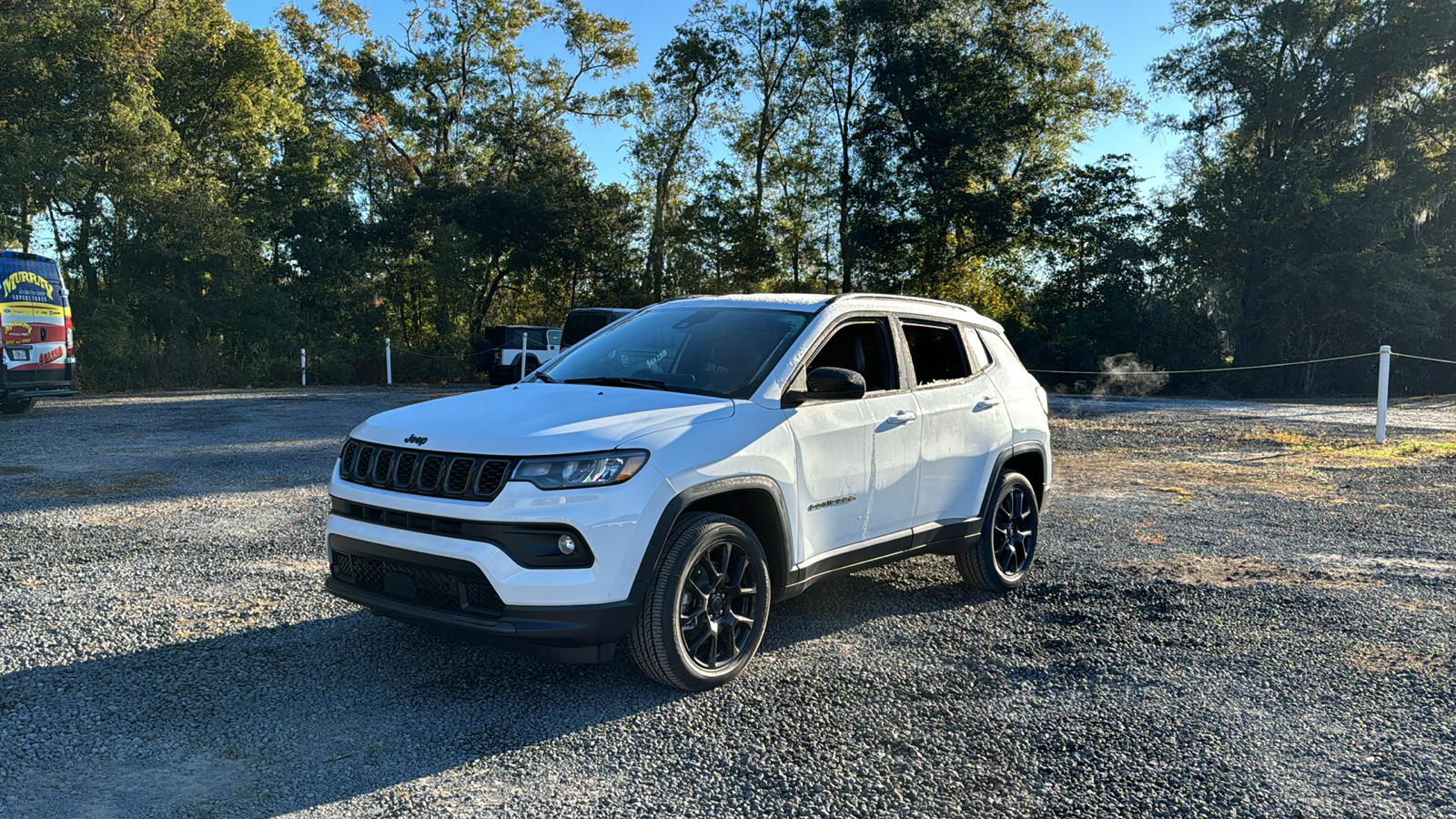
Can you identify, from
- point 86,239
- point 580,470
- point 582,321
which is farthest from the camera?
point 86,239

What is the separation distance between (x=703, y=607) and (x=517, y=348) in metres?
23.9

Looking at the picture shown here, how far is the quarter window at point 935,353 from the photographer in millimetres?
5609

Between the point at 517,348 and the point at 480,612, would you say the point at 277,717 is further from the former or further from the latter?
the point at 517,348

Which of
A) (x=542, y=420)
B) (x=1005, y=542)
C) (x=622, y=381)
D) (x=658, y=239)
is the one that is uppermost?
(x=658, y=239)

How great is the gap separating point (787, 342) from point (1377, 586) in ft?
14.5

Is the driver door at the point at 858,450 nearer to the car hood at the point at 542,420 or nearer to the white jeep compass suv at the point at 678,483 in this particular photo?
the white jeep compass suv at the point at 678,483

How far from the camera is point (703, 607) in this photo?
4.20 m

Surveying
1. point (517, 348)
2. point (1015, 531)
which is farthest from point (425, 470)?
point (517, 348)

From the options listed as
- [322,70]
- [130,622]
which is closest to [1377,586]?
[130,622]

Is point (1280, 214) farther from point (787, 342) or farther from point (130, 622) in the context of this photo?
point (130, 622)

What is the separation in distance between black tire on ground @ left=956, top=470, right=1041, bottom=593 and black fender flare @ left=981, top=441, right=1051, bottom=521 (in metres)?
0.03

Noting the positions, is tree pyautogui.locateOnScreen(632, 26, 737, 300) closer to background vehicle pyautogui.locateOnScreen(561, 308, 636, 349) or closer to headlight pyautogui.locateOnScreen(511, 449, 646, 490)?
background vehicle pyautogui.locateOnScreen(561, 308, 636, 349)

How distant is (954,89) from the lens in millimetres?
35094

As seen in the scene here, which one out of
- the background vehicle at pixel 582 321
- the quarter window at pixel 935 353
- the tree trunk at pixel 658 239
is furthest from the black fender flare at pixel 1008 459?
the tree trunk at pixel 658 239
